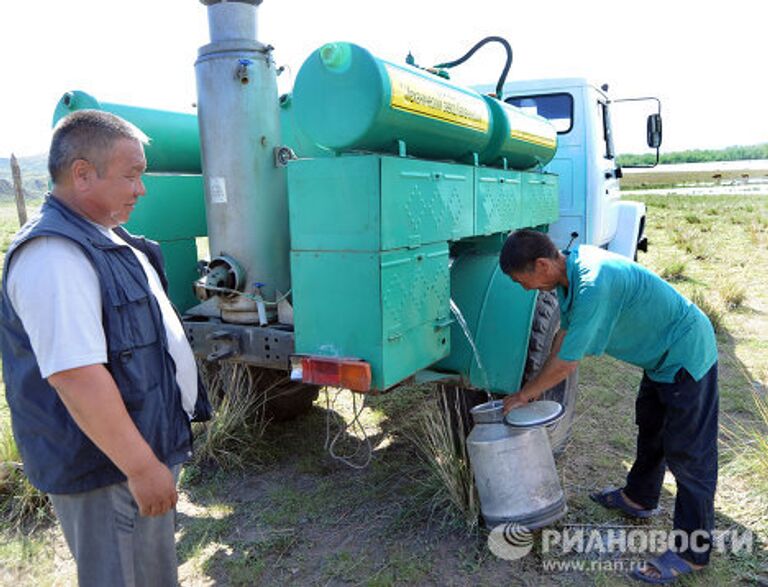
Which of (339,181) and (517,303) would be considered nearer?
(339,181)

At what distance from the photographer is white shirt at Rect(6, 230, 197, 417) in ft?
4.39

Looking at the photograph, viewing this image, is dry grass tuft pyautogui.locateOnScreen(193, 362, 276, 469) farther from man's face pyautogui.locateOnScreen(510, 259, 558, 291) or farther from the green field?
man's face pyautogui.locateOnScreen(510, 259, 558, 291)

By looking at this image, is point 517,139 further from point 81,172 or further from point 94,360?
point 94,360

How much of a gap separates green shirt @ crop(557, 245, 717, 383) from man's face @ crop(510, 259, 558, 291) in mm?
73

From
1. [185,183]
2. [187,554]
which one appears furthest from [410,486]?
[185,183]

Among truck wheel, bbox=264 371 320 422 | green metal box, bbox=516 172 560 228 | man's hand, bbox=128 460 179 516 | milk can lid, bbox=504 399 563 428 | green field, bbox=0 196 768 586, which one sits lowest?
green field, bbox=0 196 768 586

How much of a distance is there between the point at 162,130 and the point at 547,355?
8.02 ft

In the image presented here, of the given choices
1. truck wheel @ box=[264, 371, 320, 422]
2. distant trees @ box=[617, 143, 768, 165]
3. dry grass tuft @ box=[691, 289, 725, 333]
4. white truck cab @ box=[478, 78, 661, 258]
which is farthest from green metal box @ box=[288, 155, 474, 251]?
distant trees @ box=[617, 143, 768, 165]

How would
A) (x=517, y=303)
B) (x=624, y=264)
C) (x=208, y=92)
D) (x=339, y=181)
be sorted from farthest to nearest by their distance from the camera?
(x=517, y=303), (x=208, y=92), (x=624, y=264), (x=339, y=181)

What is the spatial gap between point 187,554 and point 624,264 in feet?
7.86

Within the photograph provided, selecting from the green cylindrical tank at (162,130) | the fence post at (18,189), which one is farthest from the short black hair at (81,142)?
the fence post at (18,189)

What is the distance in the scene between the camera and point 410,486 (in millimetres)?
3289

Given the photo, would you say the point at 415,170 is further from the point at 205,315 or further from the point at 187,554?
the point at 187,554

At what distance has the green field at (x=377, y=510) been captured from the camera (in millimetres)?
2602
